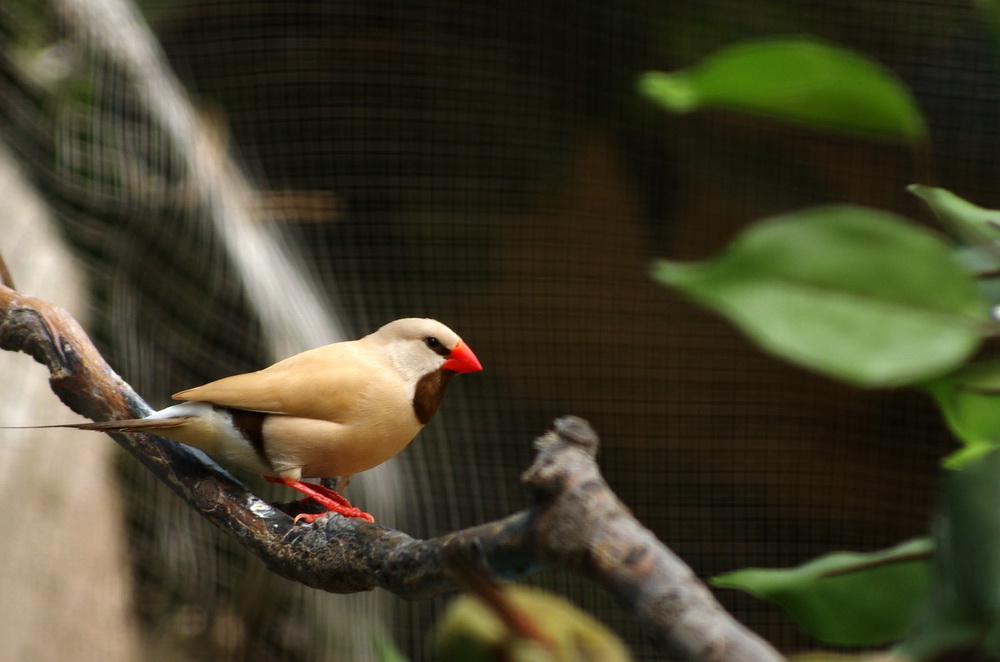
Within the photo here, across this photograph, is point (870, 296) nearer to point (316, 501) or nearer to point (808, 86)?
point (808, 86)

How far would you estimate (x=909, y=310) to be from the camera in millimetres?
174

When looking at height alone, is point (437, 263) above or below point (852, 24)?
below

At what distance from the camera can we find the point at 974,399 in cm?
23

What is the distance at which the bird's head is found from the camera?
650 millimetres

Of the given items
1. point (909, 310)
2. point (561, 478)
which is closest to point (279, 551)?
point (561, 478)

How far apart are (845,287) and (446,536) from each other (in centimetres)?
27

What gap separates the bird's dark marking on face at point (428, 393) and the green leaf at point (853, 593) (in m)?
0.38

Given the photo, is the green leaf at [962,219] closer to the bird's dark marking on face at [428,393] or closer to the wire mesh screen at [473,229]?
the bird's dark marking on face at [428,393]

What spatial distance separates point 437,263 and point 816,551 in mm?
878

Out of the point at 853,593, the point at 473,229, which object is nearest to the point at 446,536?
the point at 853,593

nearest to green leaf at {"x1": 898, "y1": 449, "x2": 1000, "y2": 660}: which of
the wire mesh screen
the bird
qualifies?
the bird

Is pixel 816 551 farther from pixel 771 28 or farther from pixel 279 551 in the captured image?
pixel 279 551

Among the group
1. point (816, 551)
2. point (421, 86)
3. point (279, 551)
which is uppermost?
point (421, 86)

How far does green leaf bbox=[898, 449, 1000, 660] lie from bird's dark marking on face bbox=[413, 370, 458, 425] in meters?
0.44
